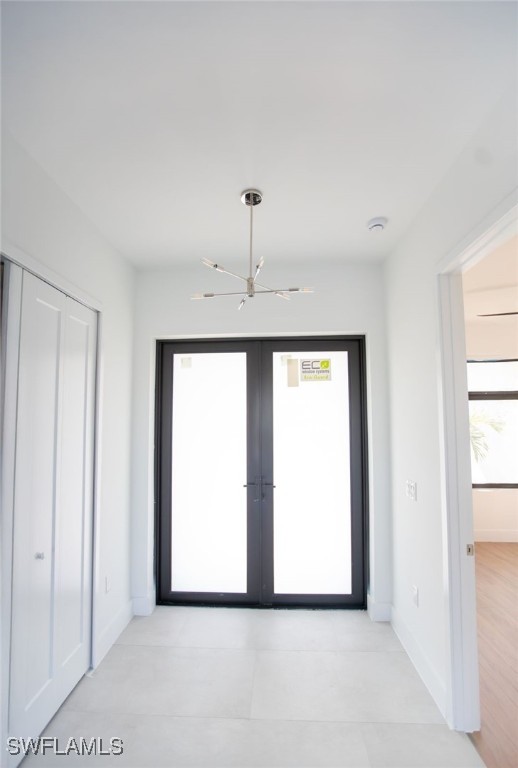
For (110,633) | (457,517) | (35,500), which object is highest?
(35,500)

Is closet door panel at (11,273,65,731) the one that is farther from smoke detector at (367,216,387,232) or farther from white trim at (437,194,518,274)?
white trim at (437,194,518,274)

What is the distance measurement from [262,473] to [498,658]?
2061 millimetres

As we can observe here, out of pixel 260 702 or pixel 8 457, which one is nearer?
pixel 8 457

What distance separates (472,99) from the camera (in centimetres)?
157

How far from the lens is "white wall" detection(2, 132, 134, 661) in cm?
185

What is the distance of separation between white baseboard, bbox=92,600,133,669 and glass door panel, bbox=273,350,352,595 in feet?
3.97

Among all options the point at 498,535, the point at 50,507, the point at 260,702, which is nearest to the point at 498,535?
the point at 498,535

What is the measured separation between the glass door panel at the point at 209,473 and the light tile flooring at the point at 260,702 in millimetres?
426

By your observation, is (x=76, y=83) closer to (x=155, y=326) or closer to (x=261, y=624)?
(x=155, y=326)

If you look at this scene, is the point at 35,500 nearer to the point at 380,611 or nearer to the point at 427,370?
the point at 427,370

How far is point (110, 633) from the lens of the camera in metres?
2.72

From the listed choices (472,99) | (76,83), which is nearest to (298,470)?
(472,99)

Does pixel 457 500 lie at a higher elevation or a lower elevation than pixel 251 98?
lower

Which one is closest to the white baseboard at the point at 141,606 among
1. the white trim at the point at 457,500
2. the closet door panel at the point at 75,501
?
the closet door panel at the point at 75,501
